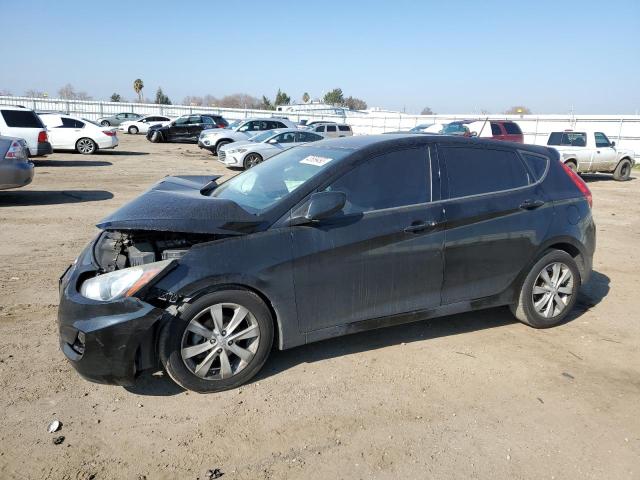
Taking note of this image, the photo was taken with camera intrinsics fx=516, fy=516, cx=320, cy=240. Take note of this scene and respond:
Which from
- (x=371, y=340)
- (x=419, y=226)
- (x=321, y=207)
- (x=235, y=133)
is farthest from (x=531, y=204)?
(x=235, y=133)

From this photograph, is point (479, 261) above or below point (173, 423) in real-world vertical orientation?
above

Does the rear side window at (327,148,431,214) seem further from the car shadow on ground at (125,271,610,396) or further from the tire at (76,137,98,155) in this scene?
the tire at (76,137,98,155)

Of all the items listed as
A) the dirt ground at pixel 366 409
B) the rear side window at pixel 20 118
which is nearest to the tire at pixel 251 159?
the rear side window at pixel 20 118

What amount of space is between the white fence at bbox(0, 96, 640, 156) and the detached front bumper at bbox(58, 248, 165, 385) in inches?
1091

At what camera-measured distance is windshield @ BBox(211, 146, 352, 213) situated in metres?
3.88

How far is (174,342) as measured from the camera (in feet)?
10.8

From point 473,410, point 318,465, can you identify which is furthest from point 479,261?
point 318,465

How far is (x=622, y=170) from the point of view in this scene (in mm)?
18125

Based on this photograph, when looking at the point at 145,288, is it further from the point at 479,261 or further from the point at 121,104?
the point at 121,104

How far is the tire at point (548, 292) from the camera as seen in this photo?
458 centimetres

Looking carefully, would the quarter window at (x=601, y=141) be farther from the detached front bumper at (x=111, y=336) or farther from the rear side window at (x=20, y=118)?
the detached front bumper at (x=111, y=336)

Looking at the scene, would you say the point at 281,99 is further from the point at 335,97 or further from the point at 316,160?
the point at 316,160

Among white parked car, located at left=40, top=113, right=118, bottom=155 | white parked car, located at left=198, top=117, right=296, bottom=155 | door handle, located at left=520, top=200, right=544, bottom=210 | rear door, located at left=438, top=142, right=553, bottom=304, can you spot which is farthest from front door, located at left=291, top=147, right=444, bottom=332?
white parked car, located at left=40, top=113, right=118, bottom=155

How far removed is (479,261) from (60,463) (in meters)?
3.26
